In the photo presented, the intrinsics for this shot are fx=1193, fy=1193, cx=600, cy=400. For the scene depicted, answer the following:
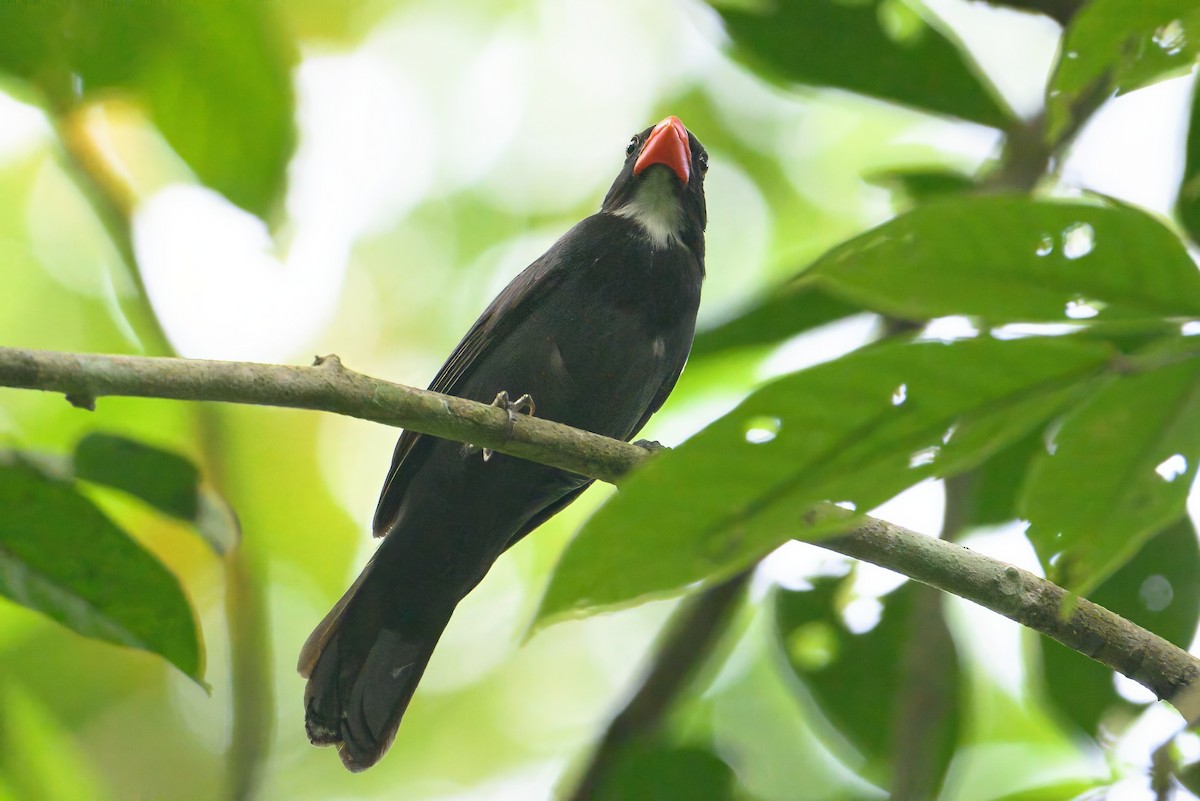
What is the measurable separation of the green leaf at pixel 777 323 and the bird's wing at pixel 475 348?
0.71 meters

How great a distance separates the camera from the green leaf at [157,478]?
8.13 ft

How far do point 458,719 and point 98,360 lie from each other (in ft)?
20.1

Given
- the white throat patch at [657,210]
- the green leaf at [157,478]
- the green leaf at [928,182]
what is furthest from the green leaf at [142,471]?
the green leaf at [928,182]

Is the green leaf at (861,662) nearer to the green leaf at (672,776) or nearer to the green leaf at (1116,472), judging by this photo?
the green leaf at (672,776)

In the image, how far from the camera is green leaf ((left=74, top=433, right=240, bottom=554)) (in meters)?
2.48

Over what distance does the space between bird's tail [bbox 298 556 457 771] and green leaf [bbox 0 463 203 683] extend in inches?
47.2

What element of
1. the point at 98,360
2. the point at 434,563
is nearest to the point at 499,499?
the point at 434,563

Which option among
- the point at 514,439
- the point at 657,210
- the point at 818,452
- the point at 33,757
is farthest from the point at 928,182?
the point at 33,757

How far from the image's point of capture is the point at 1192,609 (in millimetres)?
2775

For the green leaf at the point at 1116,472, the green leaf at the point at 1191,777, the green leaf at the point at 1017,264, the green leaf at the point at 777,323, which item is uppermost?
the green leaf at the point at 777,323

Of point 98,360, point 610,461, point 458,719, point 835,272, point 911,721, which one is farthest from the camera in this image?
point 458,719

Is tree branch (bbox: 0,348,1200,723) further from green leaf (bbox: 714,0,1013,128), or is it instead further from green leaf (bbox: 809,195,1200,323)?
green leaf (bbox: 714,0,1013,128)

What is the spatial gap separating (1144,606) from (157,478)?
2.28 m

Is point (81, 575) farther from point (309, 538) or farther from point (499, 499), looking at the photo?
point (309, 538)
